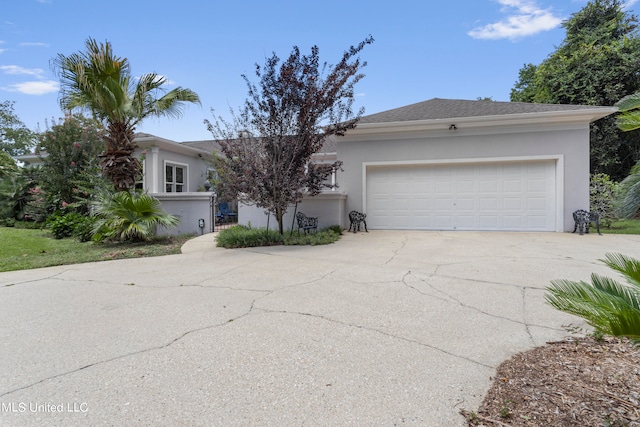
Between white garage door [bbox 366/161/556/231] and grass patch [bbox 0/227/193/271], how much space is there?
6.74 meters

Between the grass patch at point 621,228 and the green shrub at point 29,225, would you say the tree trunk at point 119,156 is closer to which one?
the green shrub at point 29,225

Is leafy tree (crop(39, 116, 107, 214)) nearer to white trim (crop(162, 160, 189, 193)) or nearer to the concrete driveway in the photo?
white trim (crop(162, 160, 189, 193))

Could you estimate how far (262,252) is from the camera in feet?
23.9

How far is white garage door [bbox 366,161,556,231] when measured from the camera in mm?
10016

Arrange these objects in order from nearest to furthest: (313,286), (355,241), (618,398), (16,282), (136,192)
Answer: (618,398)
(313,286)
(16,282)
(355,241)
(136,192)

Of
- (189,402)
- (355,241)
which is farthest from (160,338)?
(355,241)

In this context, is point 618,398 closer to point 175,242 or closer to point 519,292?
point 519,292

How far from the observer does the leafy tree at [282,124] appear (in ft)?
24.8

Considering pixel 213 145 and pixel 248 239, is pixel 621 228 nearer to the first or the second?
pixel 248 239

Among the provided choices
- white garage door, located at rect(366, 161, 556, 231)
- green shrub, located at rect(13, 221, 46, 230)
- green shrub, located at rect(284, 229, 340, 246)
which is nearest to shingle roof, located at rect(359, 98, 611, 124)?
white garage door, located at rect(366, 161, 556, 231)

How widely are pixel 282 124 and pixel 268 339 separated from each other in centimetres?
599

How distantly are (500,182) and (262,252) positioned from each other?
8099mm

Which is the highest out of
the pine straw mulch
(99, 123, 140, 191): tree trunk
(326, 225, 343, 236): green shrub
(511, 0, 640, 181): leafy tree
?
(511, 0, 640, 181): leafy tree

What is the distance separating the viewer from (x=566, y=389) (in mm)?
2072
